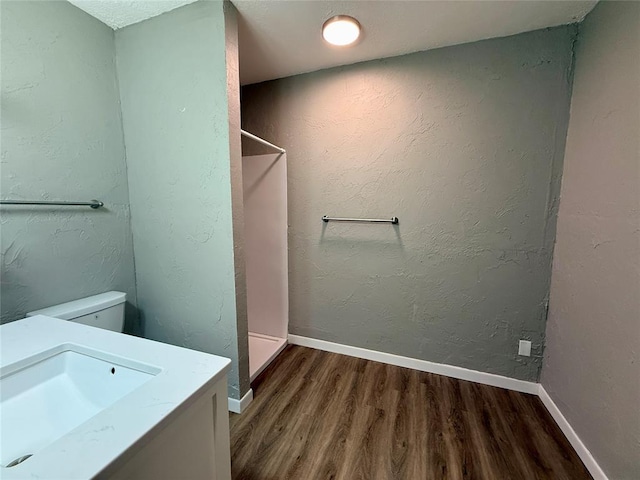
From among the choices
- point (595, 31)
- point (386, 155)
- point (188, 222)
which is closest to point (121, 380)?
point (188, 222)

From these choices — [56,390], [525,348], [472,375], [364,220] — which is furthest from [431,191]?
[56,390]

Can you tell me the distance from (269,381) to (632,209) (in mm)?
2023

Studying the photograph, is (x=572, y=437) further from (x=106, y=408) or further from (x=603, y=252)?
(x=106, y=408)

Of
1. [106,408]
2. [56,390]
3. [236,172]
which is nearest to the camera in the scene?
[106,408]

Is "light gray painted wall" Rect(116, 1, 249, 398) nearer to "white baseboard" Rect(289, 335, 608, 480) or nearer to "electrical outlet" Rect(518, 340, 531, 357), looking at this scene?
"white baseboard" Rect(289, 335, 608, 480)

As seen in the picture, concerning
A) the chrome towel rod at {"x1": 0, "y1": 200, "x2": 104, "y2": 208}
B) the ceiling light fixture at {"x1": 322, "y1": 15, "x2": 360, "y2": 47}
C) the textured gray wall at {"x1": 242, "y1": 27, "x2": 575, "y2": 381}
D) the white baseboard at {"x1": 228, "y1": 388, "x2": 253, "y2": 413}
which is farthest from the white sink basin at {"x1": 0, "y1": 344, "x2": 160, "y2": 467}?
the ceiling light fixture at {"x1": 322, "y1": 15, "x2": 360, "y2": 47}

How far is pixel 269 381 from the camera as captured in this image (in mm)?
1806

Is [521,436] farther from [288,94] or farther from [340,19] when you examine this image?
[288,94]

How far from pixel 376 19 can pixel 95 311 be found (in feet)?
6.95

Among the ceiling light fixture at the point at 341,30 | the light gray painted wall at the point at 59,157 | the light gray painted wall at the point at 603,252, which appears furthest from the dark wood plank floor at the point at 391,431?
the ceiling light fixture at the point at 341,30

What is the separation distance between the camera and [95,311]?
4.50ft

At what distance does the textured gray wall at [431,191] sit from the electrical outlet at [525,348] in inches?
1.2

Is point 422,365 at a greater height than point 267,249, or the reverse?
point 267,249

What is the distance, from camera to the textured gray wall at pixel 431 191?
1.58 metres
